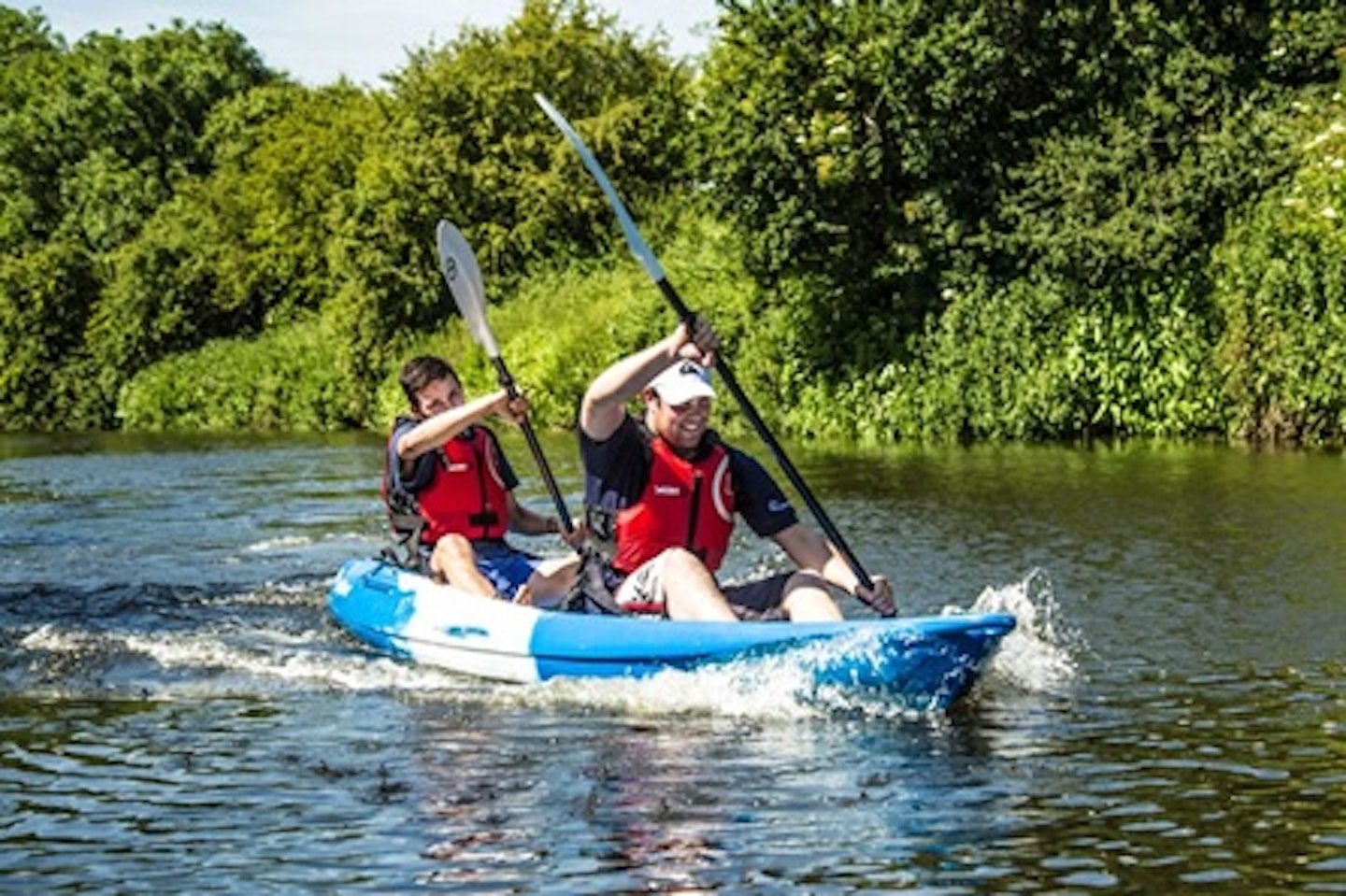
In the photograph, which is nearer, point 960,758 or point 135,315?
point 960,758

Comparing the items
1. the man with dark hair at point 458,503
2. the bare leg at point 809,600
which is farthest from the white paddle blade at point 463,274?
the bare leg at point 809,600

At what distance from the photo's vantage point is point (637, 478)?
28.4 ft

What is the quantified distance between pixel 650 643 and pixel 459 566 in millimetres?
2081

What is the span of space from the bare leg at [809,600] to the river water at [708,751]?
43cm

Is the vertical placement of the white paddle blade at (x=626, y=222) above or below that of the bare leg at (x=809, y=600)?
above

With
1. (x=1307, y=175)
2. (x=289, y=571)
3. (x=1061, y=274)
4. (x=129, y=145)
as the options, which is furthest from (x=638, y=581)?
(x=129, y=145)

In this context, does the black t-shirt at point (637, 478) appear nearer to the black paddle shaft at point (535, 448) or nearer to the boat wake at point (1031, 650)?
the boat wake at point (1031, 650)

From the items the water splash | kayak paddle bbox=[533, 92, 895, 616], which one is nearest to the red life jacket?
kayak paddle bbox=[533, 92, 895, 616]

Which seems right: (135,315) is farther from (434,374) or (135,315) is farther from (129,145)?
(434,374)

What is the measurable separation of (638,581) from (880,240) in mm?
17517

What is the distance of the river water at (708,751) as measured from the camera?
5.94 metres

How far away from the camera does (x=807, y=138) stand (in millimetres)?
24984

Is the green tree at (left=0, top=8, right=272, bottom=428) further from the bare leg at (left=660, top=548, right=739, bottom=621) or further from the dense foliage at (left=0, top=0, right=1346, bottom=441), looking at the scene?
the bare leg at (left=660, top=548, right=739, bottom=621)

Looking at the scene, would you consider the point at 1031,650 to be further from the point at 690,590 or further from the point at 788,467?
the point at 690,590
